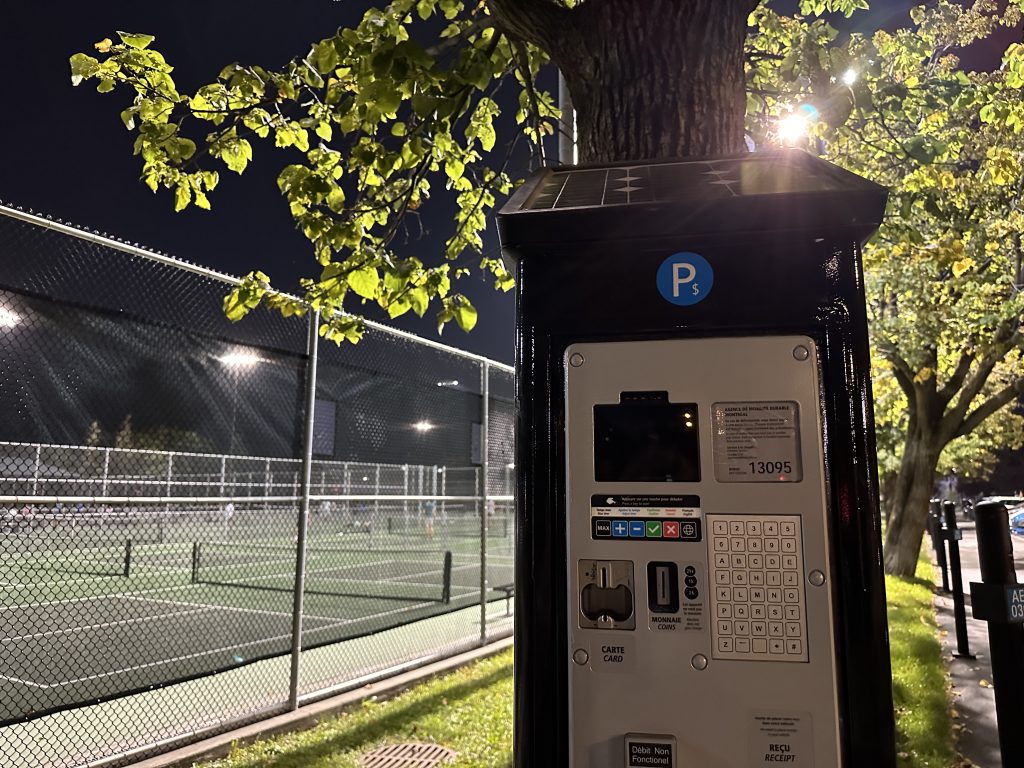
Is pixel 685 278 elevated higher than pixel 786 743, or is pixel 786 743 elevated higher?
pixel 685 278

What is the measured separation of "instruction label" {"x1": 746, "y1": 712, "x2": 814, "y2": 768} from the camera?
5.05ft

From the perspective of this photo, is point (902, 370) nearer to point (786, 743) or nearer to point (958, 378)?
point (958, 378)

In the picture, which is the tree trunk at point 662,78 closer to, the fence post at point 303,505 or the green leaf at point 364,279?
the green leaf at point 364,279

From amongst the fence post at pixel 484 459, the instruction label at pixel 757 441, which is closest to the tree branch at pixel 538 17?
the instruction label at pixel 757 441

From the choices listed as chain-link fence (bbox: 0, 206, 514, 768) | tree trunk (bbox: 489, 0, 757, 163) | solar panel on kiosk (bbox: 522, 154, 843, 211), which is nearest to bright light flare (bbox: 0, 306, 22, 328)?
chain-link fence (bbox: 0, 206, 514, 768)

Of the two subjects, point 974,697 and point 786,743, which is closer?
point 786,743

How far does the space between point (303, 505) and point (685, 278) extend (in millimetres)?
4754

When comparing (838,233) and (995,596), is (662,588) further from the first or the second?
(995,596)

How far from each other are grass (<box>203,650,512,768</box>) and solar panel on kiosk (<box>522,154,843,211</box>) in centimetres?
396

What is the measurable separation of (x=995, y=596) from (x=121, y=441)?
183 inches

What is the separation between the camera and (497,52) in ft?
13.7

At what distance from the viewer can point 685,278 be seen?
5.53 ft

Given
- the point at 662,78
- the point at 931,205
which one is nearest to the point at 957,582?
the point at 931,205

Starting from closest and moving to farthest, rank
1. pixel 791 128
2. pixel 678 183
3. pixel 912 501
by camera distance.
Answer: pixel 678 183, pixel 791 128, pixel 912 501
